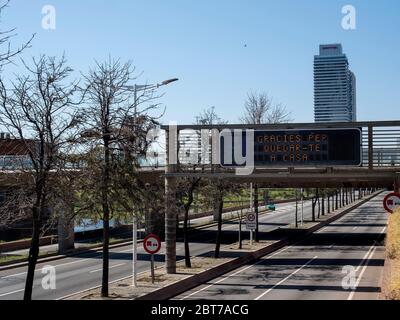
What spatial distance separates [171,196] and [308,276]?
7.38m

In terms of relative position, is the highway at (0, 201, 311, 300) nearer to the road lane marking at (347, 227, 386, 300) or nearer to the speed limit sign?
the speed limit sign

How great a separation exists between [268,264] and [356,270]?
5.21m

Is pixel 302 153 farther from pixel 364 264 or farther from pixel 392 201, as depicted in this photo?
pixel 364 264

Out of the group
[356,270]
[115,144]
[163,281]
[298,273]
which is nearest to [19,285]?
[163,281]

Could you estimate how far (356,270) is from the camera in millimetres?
28797

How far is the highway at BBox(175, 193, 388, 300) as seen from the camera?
21734mm

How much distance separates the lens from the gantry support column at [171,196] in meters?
26.8

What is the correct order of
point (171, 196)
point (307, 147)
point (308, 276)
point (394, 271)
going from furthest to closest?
point (171, 196)
point (308, 276)
point (307, 147)
point (394, 271)

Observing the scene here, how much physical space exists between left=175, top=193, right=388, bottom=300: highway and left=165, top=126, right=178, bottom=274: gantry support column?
2.41 m

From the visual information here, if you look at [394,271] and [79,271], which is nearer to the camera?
[394,271]

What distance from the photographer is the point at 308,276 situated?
88.4 ft

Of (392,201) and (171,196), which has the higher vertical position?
(392,201)

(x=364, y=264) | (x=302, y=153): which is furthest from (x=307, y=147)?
(x=364, y=264)
